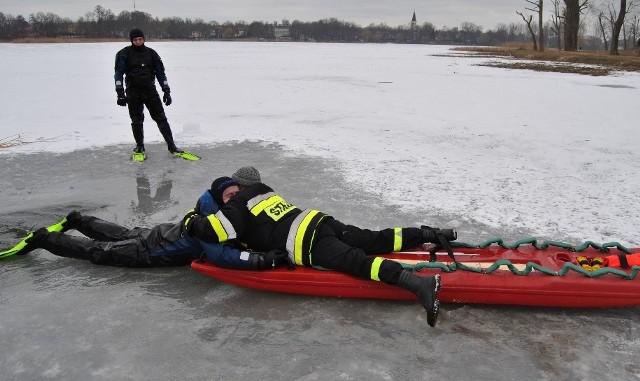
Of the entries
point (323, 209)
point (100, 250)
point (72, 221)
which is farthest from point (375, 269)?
point (72, 221)

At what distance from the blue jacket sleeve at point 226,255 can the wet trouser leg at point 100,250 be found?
610 mm

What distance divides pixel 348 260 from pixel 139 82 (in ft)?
15.9

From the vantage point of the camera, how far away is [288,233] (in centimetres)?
328

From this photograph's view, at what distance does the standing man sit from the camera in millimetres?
6586

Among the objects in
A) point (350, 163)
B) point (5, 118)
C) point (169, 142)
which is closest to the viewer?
point (350, 163)

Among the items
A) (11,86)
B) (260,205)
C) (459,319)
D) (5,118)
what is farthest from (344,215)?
(11,86)

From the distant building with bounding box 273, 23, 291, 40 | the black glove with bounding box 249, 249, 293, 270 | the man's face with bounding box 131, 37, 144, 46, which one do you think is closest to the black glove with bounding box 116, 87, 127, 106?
the man's face with bounding box 131, 37, 144, 46

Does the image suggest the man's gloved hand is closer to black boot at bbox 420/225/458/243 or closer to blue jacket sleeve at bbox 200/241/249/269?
blue jacket sleeve at bbox 200/241/249/269

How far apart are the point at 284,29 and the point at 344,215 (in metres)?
114

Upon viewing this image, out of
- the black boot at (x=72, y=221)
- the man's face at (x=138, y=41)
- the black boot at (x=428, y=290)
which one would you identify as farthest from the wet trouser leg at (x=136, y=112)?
the black boot at (x=428, y=290)

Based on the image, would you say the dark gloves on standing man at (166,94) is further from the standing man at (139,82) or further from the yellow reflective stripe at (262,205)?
the yellow reflective stripe at (262,205)

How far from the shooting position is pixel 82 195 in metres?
5.37

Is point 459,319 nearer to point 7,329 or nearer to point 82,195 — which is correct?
point 7,329

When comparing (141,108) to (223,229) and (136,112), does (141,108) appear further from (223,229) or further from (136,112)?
(223,229)
